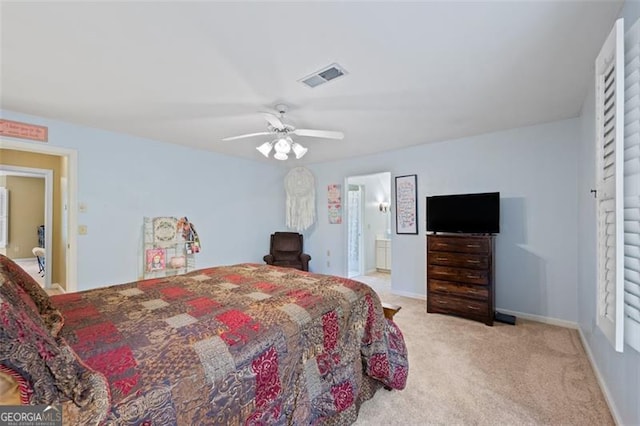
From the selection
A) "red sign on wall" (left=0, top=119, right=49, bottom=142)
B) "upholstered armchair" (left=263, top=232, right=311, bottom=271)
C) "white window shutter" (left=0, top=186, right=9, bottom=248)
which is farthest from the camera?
"white window shutter" (left=0, top=186, right=9, bottom=248)

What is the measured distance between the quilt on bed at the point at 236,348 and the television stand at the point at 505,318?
2.01 metres

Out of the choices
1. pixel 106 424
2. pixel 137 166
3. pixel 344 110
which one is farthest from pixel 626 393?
pixel 137 166

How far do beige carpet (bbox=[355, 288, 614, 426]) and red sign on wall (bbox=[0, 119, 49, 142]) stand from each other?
4147 millimetres

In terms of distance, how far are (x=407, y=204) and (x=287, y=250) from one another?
236cm

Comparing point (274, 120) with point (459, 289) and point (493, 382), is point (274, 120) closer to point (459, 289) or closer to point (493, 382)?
point (493, 382)

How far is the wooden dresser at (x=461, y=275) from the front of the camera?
10.5ft

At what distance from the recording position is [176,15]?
1.52 meters

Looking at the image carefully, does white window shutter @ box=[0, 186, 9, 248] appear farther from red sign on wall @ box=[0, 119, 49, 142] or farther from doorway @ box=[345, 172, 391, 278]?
doorway @ box=[345, 172, 391, 278]

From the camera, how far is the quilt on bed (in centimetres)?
99

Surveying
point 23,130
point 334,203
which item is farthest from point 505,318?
point 23,130

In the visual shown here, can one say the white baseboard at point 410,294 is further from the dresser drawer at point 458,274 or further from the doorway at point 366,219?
the doorway at point 366,219

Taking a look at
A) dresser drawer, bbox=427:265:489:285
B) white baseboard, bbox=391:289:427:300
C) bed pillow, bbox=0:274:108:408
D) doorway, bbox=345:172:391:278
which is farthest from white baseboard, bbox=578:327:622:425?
doorway, bbox=345:172:391:278

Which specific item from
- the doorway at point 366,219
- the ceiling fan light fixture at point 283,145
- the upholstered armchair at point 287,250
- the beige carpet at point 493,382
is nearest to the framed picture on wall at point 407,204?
the doorway at point 366,219

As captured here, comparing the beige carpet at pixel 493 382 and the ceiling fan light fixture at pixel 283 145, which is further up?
the ceiling fan light fixture at pixel 283 145
